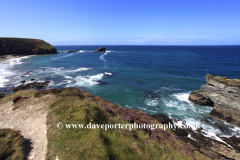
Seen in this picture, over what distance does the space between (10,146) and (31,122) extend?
5.02 metres

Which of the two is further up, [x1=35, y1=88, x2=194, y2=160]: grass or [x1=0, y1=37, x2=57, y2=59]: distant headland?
[x1=0, y1=37, x2=57, y2=59]: distant headland

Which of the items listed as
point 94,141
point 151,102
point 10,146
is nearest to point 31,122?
point 10,146

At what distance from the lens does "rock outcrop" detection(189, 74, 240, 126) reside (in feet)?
82.2

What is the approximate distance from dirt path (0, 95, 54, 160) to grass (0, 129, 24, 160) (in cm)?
60

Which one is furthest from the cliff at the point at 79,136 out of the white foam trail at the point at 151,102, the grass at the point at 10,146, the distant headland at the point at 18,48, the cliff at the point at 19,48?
the cliff at the point at 19,48

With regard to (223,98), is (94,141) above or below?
above

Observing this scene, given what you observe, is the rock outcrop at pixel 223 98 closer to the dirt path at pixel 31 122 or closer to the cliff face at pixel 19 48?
the dirt path at pixel 31 122

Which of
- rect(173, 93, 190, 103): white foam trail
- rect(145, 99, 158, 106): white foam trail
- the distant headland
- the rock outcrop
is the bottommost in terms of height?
rect(145, 99, 158, 106): white foam trail

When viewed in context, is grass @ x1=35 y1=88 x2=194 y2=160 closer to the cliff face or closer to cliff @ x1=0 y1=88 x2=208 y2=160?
cliff @ x1=0 y1=88 x2=208 y2=160

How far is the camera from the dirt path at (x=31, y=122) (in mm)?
10776

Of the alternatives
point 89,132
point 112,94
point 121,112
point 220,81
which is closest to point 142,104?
point 112,94

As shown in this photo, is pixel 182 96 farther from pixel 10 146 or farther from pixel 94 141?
pixel 10 146

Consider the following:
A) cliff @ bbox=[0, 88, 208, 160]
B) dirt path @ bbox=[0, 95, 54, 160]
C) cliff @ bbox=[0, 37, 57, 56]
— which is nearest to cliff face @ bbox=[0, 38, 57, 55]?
cliff @ bbox=[0, 37, 57, 56]

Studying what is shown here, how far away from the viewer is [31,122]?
49.5ft
